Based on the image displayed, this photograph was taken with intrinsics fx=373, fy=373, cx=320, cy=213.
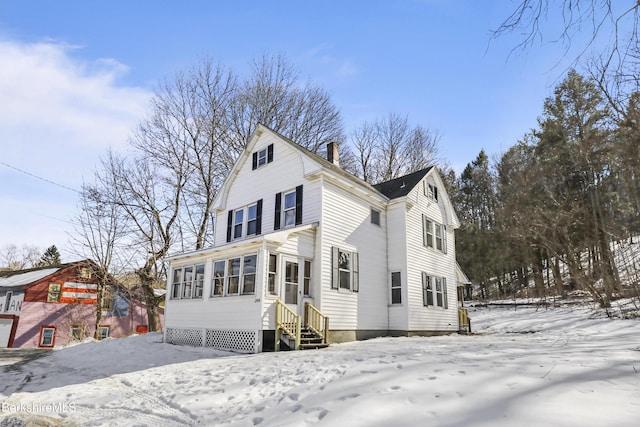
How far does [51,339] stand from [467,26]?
111ft

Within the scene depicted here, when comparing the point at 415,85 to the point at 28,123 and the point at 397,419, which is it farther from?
the point at 28,123

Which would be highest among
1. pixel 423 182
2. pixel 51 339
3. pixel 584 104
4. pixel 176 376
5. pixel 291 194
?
pixel 584 104

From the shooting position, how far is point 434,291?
17.4 metres

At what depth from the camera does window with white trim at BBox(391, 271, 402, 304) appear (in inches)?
614

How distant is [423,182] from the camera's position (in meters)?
18.2

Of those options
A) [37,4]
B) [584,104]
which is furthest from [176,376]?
[584,104]

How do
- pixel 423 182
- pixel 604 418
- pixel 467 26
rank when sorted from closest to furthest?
pixel 604 418 → pixel 467 26 → pixel 423 182

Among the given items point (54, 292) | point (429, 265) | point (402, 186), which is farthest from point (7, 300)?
point (429, 265)

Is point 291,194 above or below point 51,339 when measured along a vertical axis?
above

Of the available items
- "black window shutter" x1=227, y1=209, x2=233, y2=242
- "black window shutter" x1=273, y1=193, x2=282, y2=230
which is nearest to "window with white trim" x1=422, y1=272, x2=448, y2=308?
"black window shutter" x1=273, y1=193, x2=282, y2=230

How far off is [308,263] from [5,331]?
85.1 feet

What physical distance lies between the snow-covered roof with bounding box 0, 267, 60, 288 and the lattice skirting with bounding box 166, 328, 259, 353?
19864 millimetres

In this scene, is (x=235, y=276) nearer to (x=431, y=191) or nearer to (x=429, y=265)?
(x=429, y=265)

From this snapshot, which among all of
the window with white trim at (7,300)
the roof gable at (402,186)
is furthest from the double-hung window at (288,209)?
the window with white trim at (7,300)
